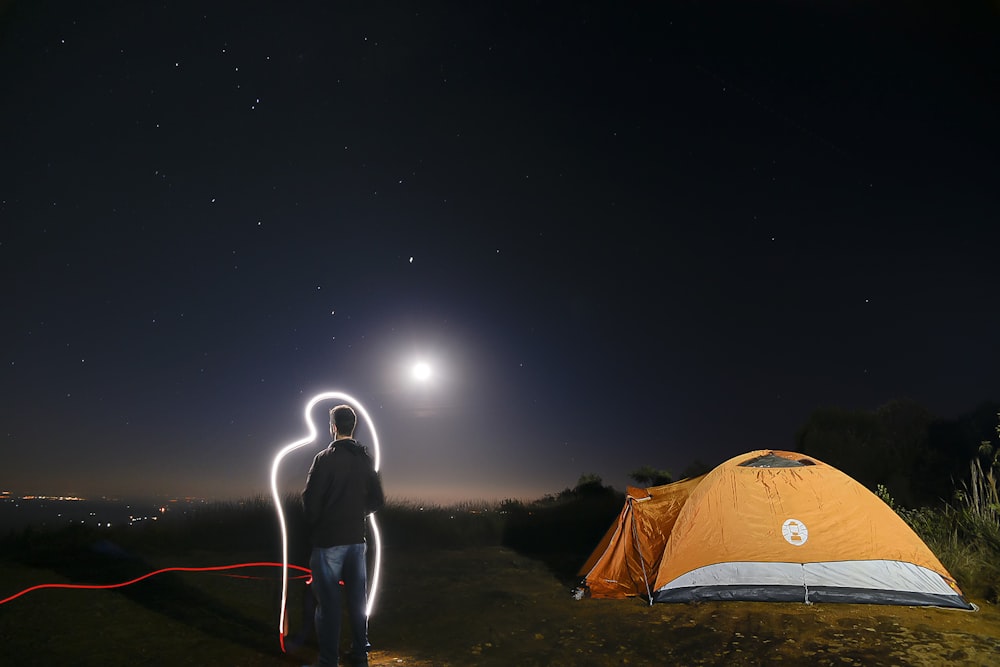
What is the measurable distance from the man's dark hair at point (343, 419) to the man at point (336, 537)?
0.52 feet

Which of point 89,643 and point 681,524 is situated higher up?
point 681,524

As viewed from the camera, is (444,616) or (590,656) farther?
(444,616)

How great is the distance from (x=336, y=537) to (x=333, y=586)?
0.44m

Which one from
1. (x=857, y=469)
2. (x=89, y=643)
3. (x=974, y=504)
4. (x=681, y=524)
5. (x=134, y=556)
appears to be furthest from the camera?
(x=857, y=469)

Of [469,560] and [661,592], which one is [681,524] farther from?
[469,560]

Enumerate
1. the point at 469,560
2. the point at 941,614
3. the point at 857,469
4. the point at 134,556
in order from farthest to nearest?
the point at 857,469, the point at 469,560, the point at 134,556, the point at 941,614

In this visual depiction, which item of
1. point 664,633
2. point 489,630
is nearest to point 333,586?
point 489,630

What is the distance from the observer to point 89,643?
7203 millimetres

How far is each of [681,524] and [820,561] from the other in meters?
1.97

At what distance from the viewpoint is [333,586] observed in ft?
18.3

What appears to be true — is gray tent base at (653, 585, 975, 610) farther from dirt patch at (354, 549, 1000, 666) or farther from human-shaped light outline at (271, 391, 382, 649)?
human-shaped light outline at (271, 391, 382, 649)

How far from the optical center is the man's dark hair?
602 centimetres

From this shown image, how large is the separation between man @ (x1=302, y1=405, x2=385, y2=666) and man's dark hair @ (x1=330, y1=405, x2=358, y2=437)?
0.52 ft

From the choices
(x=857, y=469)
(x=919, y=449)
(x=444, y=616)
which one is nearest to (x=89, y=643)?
(x=444, y=616)
